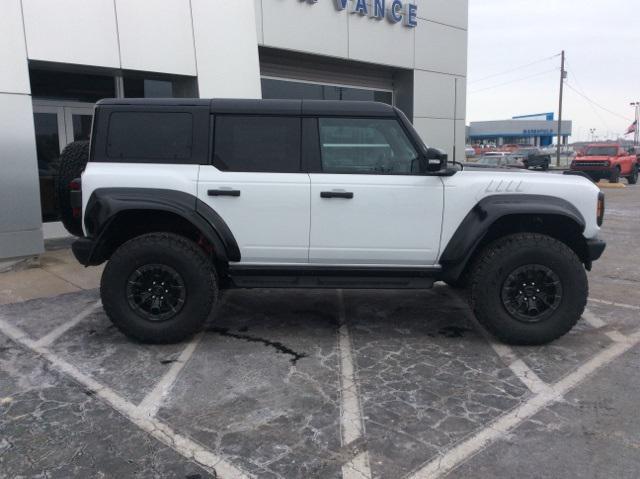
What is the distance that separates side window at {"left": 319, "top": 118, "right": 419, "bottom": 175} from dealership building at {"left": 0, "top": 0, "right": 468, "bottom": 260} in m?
2.59

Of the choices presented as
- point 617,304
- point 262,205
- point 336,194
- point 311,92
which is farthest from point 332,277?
point 311,92

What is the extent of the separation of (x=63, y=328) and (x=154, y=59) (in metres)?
5.22

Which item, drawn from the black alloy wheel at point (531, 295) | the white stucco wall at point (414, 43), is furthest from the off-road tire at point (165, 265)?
the white stucco wall at point (414, 43)

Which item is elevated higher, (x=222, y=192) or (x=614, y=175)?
(x=222, y=192)

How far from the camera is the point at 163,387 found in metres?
3.90

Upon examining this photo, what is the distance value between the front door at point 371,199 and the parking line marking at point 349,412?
0.76 meters

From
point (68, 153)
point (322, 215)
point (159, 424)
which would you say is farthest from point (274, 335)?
point (68, 153)

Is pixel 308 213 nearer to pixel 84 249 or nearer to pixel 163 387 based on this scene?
pixel 163 387

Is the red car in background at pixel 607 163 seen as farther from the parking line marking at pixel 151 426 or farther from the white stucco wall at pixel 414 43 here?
the parking line marking at pixel 151 426

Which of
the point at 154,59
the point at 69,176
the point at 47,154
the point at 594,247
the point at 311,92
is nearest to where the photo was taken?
the point at 594,247

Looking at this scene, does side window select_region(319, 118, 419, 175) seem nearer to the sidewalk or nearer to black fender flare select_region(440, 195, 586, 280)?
black fender flare select_region(440, 195, 586, 280)

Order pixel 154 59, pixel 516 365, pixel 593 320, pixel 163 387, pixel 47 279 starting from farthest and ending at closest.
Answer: pixel 154 59 < pixel 47 279 < pixel 593 320 < pixel 516 365 < pixel 163 387

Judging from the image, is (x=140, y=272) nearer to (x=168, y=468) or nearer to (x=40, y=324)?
(x=40, y=324)

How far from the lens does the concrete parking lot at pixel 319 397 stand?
2980 mm
